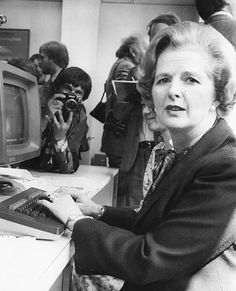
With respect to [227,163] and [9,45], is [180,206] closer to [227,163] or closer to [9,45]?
[227,163]

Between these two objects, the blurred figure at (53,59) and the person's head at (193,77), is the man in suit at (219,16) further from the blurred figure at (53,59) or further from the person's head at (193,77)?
the blurred figure at (53,59)

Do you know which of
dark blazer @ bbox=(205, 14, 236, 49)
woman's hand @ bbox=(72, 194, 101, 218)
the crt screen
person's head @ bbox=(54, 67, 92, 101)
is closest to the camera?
woman's hand @ bbox=(72, 194, 101, 218)

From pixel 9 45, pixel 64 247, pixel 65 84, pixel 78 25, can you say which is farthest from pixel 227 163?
pixel 9 45

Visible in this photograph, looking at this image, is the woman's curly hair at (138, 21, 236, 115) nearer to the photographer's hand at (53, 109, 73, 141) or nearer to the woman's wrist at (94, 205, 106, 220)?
the woman's wrist at (94, 205, 106, 220)

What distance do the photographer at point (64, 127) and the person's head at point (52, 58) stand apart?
533mm

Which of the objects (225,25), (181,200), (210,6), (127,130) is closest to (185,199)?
(181,200)

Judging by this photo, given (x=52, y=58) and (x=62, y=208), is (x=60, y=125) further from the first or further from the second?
(x=52, y=58)

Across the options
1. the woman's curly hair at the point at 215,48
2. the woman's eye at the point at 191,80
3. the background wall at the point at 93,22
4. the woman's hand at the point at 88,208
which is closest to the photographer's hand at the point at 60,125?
the woman's hand at the point at 88,208

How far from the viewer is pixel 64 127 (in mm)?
1883

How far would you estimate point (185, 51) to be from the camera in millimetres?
896

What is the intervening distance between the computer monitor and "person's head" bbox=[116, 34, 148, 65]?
0.94 metres

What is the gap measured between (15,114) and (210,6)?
3.09 feet

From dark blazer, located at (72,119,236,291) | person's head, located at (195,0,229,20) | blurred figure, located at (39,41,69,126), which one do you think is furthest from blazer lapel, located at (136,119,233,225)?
blurred figure, located at (39,41,69,126)

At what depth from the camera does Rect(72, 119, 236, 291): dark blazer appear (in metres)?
0.72
